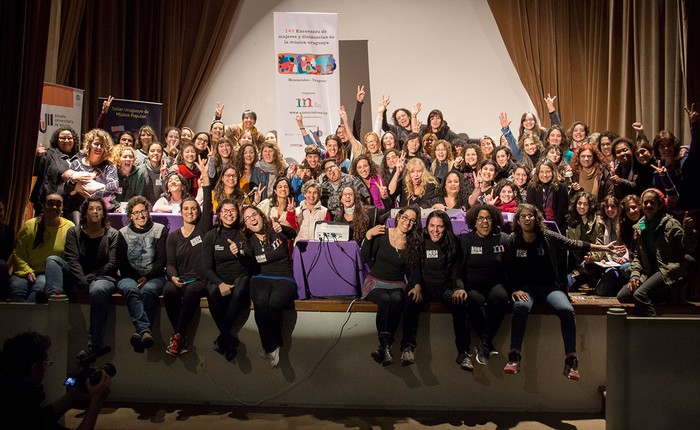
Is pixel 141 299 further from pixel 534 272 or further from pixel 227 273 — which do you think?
pixel 534 272

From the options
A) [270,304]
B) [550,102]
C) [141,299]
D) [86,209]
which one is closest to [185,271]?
[141,299]

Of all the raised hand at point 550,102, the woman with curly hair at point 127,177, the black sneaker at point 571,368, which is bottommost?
the black sneaker at point 571,368

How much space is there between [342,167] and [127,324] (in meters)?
2.56

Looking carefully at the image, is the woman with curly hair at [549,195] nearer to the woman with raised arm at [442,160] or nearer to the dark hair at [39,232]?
the woman with raised arm at [442,160]

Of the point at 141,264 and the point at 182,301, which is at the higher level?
the point at 141,264

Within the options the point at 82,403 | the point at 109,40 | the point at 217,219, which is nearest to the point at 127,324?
the point at 82,403

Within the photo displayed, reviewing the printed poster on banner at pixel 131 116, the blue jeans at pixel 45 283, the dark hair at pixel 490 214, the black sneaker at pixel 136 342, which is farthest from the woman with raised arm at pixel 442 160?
the printed poster on banner at pixel 131 116

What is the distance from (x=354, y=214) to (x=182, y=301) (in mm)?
1399

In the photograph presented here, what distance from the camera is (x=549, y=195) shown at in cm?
621

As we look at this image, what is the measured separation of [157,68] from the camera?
31.1ft

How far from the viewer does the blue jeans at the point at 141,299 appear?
17.6 feet

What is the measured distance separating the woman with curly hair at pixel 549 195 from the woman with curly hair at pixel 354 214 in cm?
131

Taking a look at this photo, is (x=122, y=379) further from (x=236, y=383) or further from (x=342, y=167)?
(x=342, y=167)

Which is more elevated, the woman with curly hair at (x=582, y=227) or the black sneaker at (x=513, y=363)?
the woman with curly hair at (x=582, y=227)
